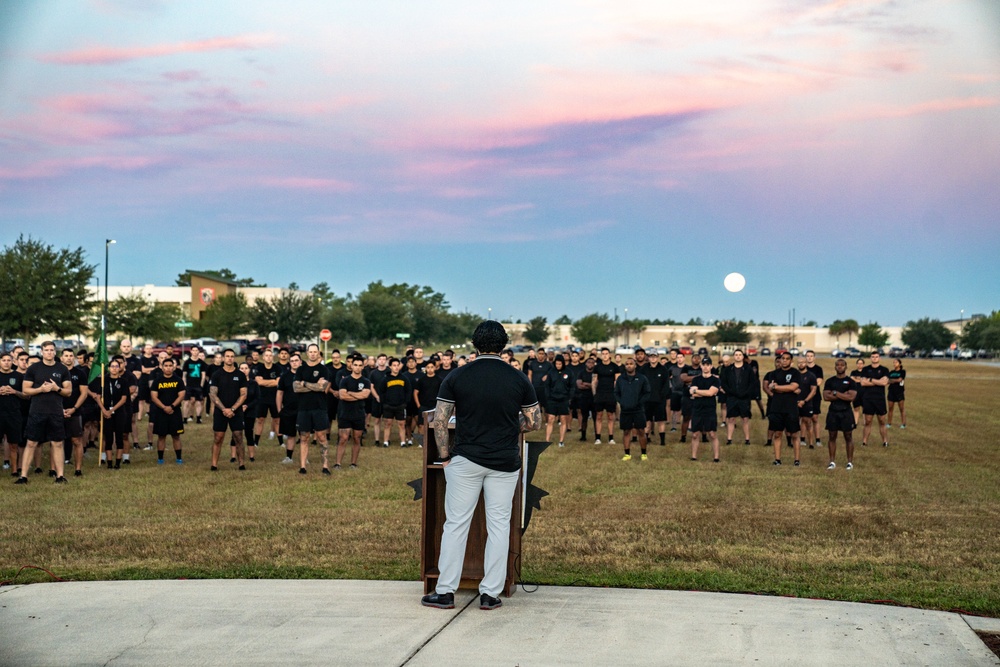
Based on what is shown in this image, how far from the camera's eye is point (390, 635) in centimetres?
602

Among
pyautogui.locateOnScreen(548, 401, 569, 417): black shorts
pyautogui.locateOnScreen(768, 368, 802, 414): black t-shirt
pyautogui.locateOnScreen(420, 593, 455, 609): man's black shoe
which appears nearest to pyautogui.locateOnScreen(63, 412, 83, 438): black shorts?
pyautogui.locateOnScreen(548, 401, 569, 417): black shorts

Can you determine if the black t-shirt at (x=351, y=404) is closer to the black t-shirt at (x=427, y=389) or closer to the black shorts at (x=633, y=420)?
the black t-shirt at (x=427, y=389)

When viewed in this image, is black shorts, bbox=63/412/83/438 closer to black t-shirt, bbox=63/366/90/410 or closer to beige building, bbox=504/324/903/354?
black t-shirt, bbox=63/366/90/410

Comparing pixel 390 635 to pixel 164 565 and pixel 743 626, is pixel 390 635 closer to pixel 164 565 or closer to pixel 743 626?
pixel 743 626

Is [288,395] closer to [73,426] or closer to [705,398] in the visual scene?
[73,426]

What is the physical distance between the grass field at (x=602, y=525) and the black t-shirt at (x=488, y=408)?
162 cm

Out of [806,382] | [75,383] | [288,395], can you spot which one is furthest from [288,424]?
[806,382]

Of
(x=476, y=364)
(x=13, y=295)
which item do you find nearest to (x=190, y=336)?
(x=13, y=295)

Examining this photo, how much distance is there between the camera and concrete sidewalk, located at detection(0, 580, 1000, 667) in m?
5.63

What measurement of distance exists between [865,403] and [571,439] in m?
5.99

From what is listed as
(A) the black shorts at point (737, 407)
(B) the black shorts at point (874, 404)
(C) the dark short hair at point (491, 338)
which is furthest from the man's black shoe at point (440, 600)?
(B) the black shorts at point (874, 404)

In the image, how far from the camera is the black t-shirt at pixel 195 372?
72.9 feet

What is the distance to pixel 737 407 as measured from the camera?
65.3ft

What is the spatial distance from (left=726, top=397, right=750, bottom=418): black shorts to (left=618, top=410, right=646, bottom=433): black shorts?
2.89 meters
